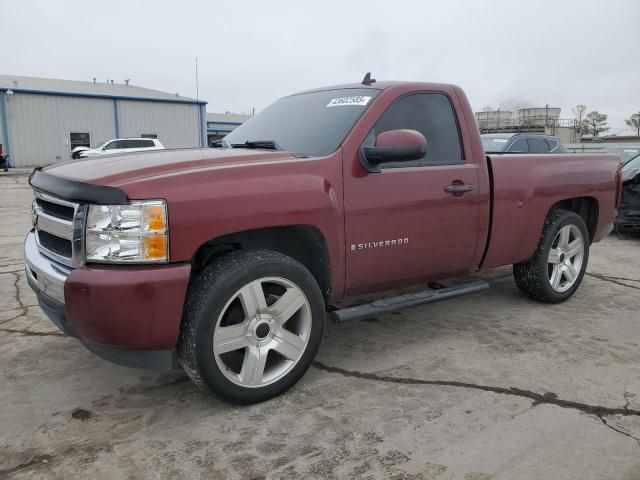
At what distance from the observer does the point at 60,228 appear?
2.72m

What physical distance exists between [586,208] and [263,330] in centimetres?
367

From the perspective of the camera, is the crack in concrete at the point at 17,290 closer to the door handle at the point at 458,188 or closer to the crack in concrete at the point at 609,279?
the door handle at the point at 458,188

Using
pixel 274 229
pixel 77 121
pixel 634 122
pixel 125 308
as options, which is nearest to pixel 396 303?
pixel 274 229

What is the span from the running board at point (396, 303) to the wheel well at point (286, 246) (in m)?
0.17

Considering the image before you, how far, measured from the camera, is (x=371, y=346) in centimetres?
381

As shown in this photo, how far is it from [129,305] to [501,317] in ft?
10.2

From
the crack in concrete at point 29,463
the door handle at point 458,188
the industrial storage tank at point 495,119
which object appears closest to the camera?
the crack in concrete at point 29,463

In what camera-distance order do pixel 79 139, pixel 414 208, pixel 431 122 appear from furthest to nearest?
pixel 79 139 < pixel 431 122 < pixel 414 208

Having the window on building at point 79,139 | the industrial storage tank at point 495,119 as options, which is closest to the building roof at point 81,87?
the window on building at point 79,139

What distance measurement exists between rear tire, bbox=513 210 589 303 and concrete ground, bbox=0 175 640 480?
1.50ft

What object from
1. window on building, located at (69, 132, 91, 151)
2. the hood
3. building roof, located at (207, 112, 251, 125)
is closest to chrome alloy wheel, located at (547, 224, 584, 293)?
→ the hood

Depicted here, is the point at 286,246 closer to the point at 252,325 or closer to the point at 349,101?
the point at 252,325

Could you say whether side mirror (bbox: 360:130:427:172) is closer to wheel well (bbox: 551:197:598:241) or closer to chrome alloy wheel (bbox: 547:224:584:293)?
chrome alloy wheel (bbox: 547:224:584:293)

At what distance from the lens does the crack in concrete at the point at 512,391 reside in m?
2.87
